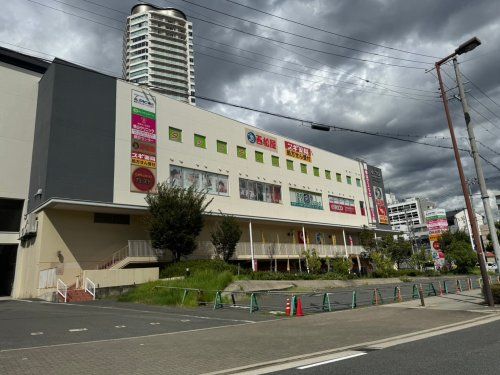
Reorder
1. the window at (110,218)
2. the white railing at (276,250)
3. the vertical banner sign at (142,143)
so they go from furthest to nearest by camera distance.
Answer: the white railing at (276,250) < the vertical banner sign at (142,143) < the window at (110,218)

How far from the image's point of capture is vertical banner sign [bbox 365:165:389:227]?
2073 inches

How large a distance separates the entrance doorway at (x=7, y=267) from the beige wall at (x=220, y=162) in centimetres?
913

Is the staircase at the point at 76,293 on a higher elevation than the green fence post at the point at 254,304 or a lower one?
higher

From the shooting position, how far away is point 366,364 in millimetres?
7016

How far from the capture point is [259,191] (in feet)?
119

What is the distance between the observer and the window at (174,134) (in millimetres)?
30234

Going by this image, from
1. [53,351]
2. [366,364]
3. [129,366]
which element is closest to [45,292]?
[53,351]

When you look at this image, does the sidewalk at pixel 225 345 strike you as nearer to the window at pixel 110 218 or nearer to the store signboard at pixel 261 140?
the window at pixel 110 218

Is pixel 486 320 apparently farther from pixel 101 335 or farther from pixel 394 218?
pixel 394 218

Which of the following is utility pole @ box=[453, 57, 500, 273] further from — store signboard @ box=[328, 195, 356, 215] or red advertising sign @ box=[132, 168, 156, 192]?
store signboard @ box=[328, 195, 356, 215]

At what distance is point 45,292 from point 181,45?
66004 mm

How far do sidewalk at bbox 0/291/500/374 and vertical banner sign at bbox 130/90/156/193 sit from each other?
55.0 ft

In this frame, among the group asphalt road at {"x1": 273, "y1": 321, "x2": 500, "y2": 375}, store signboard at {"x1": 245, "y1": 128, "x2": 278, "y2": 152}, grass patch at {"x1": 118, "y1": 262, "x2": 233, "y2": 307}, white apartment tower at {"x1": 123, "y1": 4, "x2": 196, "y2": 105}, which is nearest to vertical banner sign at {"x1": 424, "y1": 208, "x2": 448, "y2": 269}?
store signboard at {"x1": 245, "y1": 128, "x2": 278, "y2": 152}

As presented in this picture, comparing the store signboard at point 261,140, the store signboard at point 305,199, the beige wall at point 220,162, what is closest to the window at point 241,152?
the beige wall at point 220,162
